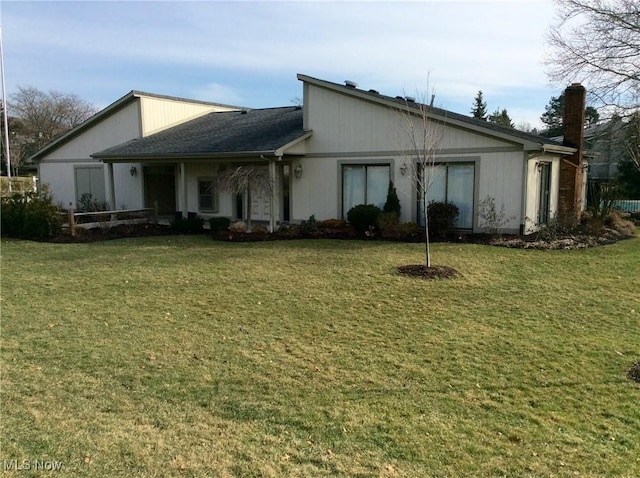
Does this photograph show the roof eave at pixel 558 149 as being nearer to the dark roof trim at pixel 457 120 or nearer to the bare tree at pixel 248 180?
the dark roof trim at pixel 457 120

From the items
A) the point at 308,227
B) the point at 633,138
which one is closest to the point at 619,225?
the point at 633,138

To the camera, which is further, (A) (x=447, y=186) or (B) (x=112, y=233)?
(B) (x=112, y=233)

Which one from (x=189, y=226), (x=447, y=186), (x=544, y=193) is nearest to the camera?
(x=447, y=186)

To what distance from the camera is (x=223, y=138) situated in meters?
18.1

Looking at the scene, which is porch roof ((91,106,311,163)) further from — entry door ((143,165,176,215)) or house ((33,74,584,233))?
entry door ((143,165,176,215))

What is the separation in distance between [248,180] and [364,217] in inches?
155

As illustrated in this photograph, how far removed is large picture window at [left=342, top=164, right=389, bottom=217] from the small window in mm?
5476

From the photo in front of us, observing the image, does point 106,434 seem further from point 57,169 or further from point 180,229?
point 57,169

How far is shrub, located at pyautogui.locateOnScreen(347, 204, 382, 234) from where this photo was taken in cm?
1452

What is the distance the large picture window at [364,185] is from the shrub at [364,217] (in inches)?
29.7

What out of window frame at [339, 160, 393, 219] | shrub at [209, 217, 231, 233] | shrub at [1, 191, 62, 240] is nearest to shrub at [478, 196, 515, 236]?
window frame at [339, 160, 393, 219]

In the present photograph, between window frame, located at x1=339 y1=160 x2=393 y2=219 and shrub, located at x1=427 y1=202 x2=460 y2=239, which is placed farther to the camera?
window frame, located at x1=339 y1=160 x2=393 y2=219

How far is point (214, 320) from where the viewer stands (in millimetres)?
6875

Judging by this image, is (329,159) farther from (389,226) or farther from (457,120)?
(457,120)
